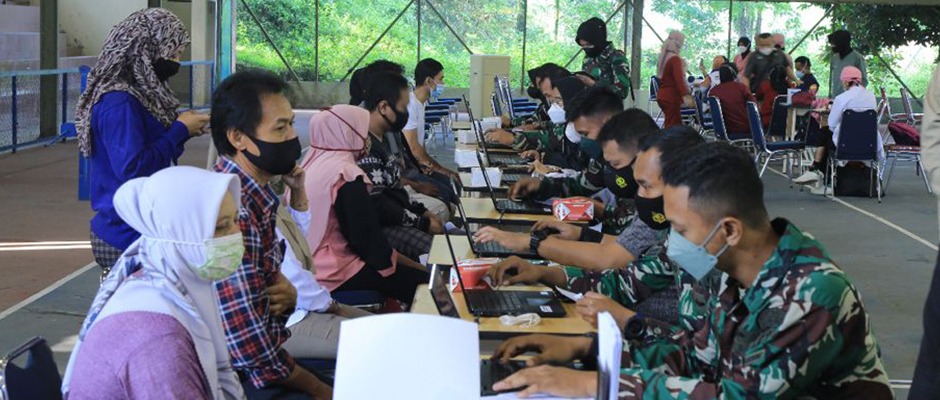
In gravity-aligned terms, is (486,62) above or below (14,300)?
above

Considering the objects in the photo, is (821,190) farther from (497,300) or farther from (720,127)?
(497,300)

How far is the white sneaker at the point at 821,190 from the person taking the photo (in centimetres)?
1090

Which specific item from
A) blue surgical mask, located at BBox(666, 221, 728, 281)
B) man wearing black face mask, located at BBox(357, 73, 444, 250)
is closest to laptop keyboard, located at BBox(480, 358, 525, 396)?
blue surgical mask, located at BBox(666, 221, 728, 281)

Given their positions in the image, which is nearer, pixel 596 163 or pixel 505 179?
pixel 596 163

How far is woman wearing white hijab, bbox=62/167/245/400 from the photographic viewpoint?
7.13ft

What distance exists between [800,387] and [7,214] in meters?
7.30

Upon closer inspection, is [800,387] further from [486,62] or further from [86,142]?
[486,62]

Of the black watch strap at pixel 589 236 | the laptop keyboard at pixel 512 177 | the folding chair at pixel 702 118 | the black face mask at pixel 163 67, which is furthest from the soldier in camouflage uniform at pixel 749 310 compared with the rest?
the folding chair at pixel 702 118

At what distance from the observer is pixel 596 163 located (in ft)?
19.2

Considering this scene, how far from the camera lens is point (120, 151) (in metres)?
4.02

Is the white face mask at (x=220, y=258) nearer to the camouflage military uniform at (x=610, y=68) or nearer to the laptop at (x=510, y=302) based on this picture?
the laptop at (x=510, y=302)

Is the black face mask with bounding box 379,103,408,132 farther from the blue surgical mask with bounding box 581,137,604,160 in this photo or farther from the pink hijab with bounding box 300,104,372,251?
the blue surgical mask with bounding box 581,137,604,160

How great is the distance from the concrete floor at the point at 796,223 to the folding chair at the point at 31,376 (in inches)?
97.1

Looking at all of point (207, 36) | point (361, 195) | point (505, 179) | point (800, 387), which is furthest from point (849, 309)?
point (207, 36)
